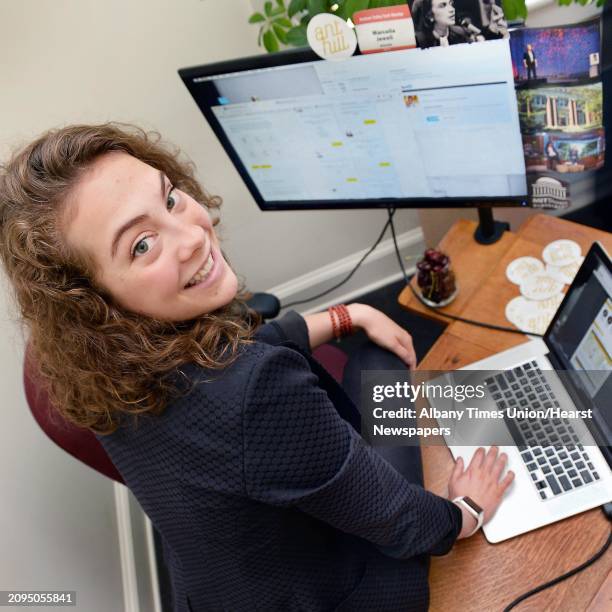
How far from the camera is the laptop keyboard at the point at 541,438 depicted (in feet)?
2.65

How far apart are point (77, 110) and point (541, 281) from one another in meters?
1.11

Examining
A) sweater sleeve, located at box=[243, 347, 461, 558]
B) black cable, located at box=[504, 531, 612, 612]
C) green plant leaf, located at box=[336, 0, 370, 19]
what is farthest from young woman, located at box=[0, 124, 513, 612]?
green plant leaf, located at box=[336, 0, 370, 19]

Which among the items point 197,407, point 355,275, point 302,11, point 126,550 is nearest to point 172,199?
point 197,407

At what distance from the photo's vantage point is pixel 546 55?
84 cm

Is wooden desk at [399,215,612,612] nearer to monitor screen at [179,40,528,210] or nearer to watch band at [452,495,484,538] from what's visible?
watch band at [452,495,484,538]

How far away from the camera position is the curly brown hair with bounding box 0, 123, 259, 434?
72 centimetres

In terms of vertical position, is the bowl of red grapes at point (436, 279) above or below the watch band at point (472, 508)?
above

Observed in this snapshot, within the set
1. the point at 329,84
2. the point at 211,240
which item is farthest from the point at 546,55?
the point at 211,240

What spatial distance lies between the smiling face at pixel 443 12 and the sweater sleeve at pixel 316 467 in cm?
53

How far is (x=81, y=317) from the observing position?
75 centimetres

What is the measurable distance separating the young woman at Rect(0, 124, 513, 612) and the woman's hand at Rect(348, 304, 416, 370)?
0.26 m

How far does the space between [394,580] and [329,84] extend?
2.59 feet

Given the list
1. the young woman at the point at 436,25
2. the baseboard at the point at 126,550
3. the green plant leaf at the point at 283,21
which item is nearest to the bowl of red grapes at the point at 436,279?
the young woman at the point at 436,25

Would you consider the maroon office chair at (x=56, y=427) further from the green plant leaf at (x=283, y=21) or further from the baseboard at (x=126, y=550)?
the green plant leaf at (x=283, y=21)
